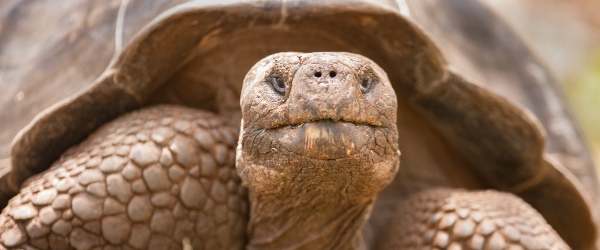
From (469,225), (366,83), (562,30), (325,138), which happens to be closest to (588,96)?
(562,30)

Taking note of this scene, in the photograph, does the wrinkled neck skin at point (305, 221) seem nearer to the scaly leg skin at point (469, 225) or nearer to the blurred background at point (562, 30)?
the scaly leg skin at point (469, 225)

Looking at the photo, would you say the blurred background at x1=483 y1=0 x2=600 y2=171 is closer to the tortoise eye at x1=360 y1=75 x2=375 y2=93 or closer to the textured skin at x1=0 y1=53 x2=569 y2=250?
the textured skin at x1=0 y1=53 x2=569 y2=250

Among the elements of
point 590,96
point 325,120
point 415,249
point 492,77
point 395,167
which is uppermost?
point 325,120

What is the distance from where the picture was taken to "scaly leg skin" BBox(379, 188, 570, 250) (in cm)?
271

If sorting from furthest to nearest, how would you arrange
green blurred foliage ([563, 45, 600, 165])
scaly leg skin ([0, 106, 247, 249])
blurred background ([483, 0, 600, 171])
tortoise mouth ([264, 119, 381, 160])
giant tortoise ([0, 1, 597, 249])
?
blurred background ([483, 0, 600, 171]) < green blurred foliage ([563, 45, 600, 165]) < scaly leg skin ([0, 106, 247, 249]) < giant tortoise ([0, 1, 597, 249]) < tortoise mouth ([264, 119, 381, 160])

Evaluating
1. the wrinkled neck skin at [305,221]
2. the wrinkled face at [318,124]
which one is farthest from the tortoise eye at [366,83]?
the wrinkled neck skin at [305,221]

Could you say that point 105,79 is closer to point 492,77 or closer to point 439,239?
point 439,239

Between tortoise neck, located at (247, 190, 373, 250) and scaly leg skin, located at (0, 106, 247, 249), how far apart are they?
0.10 meters

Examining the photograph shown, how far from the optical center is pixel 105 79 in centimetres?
276

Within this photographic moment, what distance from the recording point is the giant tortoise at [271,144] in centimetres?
219

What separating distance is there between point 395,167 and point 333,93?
46cm

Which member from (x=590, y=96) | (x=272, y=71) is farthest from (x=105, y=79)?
(x=590, y=96)

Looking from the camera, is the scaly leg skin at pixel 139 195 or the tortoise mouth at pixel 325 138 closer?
the tortoise mouth at pixel 325 138

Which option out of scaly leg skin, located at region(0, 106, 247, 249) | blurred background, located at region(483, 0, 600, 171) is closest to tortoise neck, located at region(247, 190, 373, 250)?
scaly leg skin, located at region(0, 106, 247, 249)
